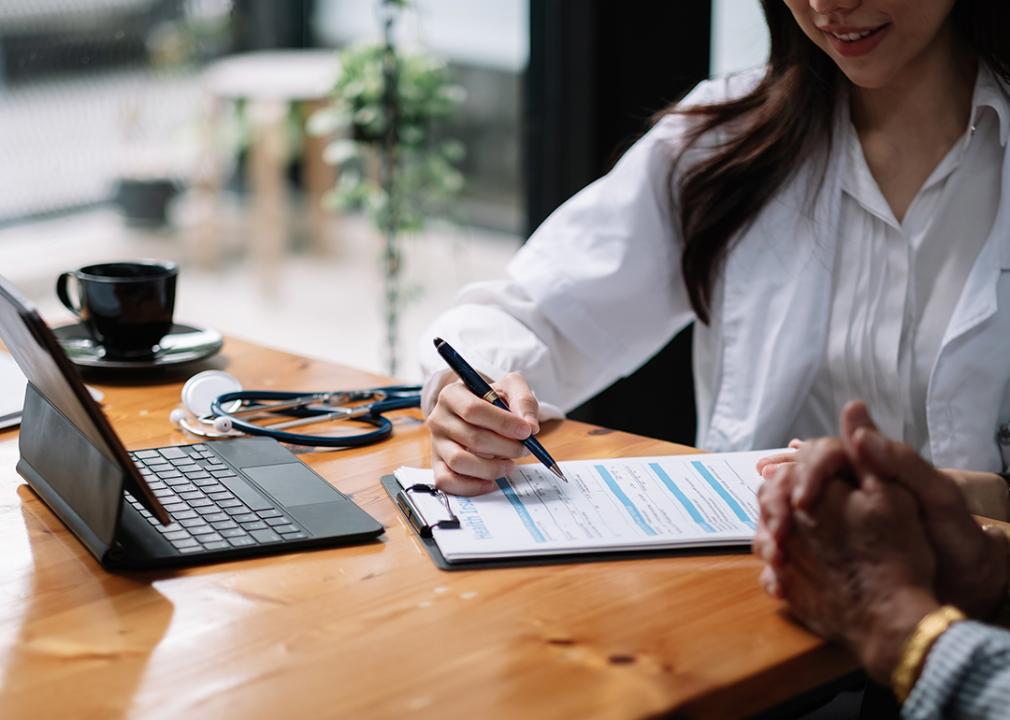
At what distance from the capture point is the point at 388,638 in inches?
31.4

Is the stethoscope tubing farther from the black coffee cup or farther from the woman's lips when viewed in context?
the woman's lips

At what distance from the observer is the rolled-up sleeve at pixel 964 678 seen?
736 millimetres

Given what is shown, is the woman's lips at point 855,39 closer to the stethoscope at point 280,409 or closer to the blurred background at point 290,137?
the stethoscope at point 280,409

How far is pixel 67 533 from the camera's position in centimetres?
97

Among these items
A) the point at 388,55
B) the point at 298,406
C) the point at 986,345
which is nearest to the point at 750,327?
the point at 986,345

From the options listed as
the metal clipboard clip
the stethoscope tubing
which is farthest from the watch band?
the stethoscope tubing

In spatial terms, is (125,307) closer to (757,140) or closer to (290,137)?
(757,140)

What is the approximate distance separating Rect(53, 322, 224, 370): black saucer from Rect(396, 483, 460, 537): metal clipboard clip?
0.48m

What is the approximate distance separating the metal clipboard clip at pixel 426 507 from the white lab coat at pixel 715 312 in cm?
29

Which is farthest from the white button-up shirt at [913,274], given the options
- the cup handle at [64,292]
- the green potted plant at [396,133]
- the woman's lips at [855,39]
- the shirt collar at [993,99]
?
the green potted plant at [396,133]

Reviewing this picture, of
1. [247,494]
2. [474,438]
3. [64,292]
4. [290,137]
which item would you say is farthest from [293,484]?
[290,137]

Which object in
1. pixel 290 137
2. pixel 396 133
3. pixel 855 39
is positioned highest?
pixel 855 39

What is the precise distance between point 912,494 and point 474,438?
0.38m

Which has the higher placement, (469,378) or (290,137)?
(469,378)
